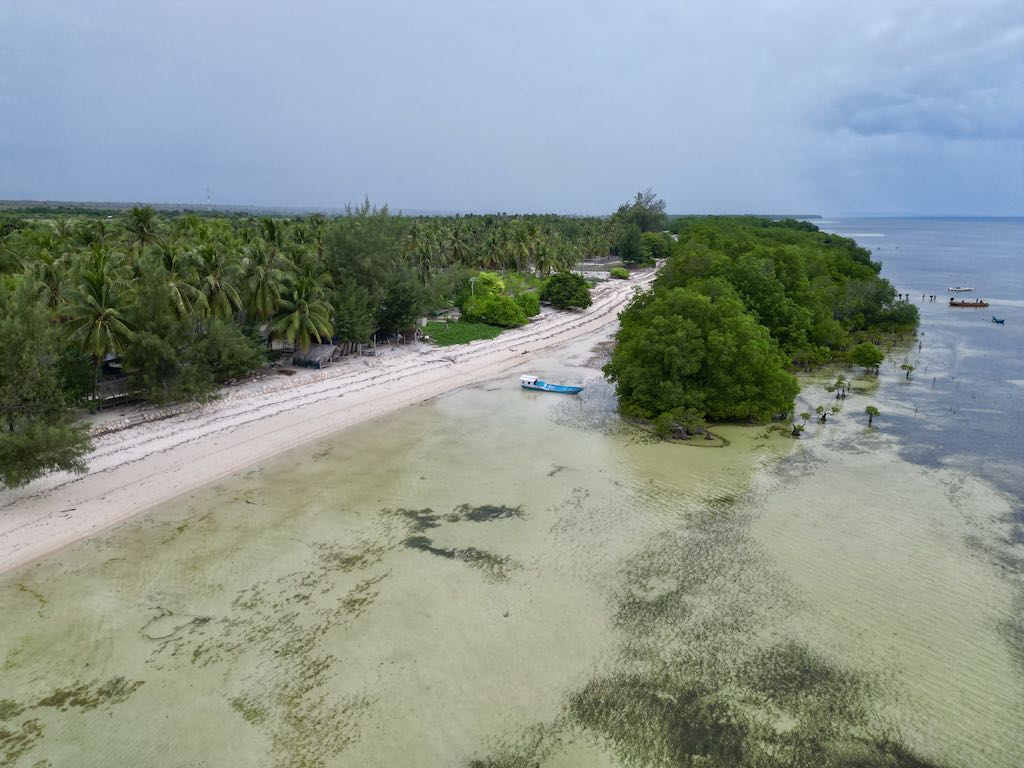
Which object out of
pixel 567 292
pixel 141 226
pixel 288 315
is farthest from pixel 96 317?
pixel 567 292

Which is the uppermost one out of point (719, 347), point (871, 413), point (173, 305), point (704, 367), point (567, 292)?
point (173, 305)

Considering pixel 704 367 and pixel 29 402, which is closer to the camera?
pixel 29 402

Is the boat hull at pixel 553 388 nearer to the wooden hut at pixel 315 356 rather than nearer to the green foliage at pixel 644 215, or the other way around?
the wooden hut at pixel 315 356

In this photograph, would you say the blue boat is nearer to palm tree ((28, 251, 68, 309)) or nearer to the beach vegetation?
the beach vegetation

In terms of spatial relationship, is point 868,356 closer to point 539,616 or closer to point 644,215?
point 539,616

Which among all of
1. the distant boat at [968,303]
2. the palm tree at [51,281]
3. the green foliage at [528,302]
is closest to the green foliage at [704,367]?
the green foliage at [528,302]

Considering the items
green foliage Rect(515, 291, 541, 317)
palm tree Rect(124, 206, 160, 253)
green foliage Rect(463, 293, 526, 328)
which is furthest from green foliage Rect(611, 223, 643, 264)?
palm tree Rect(124, 206, 160, 253)
